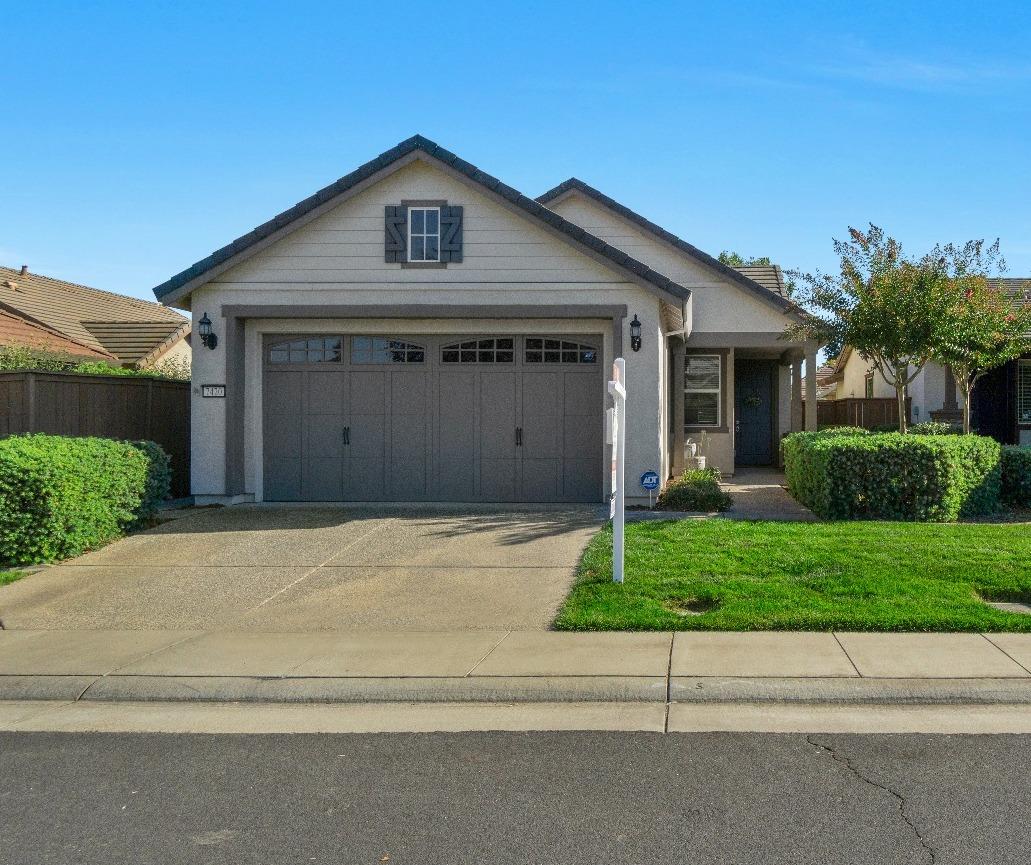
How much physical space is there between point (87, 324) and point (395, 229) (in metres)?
15.6

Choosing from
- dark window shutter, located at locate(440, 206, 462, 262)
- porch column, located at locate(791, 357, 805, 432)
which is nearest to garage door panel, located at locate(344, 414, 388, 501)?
dark window shutter, located at locate(440, 206, 462, 262)

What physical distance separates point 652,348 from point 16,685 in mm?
9400

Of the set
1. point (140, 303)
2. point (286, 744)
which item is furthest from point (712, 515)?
point (140, 303)

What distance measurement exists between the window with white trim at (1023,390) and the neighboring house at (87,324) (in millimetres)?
20191

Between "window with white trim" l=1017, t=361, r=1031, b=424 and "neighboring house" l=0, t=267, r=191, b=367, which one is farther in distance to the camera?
"neighboring house" l=0, t=267, r=191, b=367

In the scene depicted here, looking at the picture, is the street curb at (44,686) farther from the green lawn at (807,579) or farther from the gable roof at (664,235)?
the gable roof at (664,235)

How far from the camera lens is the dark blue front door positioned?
23.0 m

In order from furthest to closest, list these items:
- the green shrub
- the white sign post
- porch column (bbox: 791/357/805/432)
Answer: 1. porch column (bbox: 791/357/805/432)
2. the green shrub
3. the white sign post

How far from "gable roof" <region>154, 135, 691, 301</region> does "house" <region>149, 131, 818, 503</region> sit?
3 cm

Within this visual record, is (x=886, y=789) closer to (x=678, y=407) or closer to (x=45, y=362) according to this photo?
(x=678, y=407)

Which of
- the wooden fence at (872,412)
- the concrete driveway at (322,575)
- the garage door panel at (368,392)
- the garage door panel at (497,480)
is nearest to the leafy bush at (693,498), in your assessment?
the concrete driveway at (322,575)

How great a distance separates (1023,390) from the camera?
2291cm

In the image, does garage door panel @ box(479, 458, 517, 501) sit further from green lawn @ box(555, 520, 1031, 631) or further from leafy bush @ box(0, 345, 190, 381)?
leafy bush @ box(0, 345, 190, 381)

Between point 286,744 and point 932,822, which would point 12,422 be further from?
point 932,822
